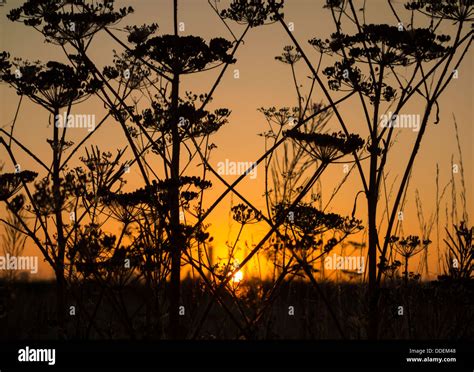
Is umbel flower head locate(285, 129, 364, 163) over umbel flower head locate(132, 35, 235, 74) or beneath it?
beneath

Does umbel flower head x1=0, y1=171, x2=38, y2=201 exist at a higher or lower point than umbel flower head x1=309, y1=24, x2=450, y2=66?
lower

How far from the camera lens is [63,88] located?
302 inches

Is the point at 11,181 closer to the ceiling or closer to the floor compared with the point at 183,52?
closer to the floor

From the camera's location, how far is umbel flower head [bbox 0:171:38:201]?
21.5 ft

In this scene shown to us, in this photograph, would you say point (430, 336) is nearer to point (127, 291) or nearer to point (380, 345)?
point (380, 345)

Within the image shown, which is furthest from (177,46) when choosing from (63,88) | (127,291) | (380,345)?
(380,345)

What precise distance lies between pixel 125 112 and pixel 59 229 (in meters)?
1.57

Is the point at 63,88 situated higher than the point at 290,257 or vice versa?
the point at 63,88

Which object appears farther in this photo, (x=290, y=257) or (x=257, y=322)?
(x=290, y=257)

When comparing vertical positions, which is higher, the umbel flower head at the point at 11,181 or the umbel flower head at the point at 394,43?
the umbel flower head at the point at 394,43

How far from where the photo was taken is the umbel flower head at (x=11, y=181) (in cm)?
657

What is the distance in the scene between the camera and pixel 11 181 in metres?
6.67

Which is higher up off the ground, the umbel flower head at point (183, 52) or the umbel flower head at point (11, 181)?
the umbel flower head at point (183, 52)

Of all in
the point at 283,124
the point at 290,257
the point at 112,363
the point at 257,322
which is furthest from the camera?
the point at 283,124
